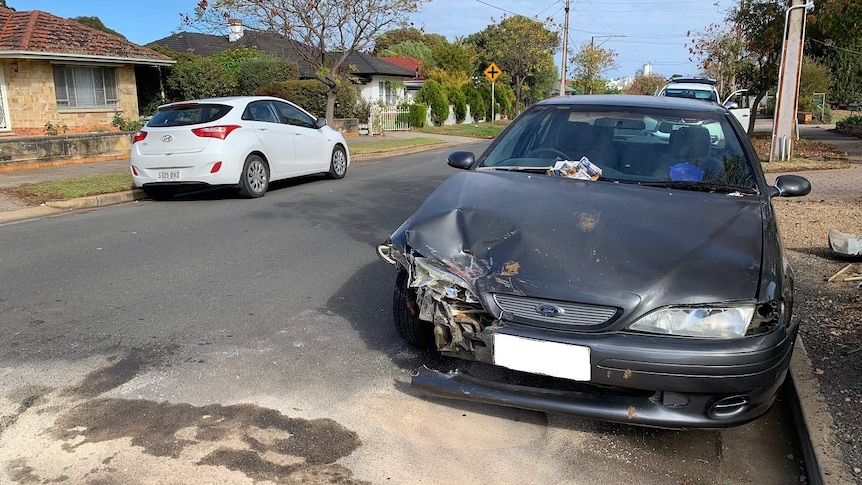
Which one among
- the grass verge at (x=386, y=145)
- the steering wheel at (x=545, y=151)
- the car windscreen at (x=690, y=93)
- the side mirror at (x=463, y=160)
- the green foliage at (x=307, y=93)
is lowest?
the grass verge at (x=386, y=145)

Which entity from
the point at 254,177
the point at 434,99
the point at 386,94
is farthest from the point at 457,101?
the point at 254,177

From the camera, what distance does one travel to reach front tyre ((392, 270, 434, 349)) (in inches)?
154

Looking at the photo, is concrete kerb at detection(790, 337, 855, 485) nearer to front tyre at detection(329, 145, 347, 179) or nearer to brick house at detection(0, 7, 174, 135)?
front tyre at detection(329, 145, 347, 179)

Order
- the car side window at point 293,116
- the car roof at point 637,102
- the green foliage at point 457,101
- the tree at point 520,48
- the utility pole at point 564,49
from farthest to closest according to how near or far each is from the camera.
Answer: the tree at point 520,48 → the utility pole at point 564,49 → the green foliage at point 457,101 → the car side window at point 293,116 → the car roof at point 637,102

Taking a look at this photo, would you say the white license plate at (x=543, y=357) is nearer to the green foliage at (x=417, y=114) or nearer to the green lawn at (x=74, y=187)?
the green lawn at (x=74, y=187)

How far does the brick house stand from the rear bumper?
18.8 metres

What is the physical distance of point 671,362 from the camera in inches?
111

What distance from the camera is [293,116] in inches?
469

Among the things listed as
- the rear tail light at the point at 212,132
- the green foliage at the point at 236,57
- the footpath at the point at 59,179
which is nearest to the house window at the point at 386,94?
the green foliage at the point at 236,57

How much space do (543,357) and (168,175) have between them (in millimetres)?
8481

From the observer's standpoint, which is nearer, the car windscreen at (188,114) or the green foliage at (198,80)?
the car windscreen at (188,114)

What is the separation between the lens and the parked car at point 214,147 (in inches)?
393

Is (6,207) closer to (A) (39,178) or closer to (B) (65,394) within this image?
(A) (39,178)

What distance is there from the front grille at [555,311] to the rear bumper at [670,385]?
0.09 metres
